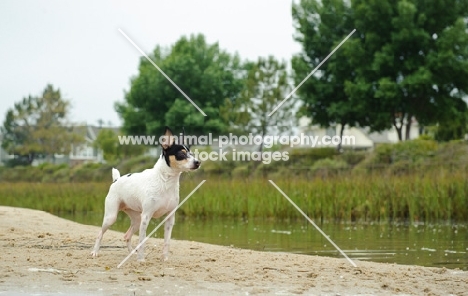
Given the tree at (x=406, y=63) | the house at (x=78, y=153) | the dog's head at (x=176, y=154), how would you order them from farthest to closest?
the house at (x=78, y=153) < the tree at (x=406, y=63) < the dog's head at (x=176, y=154)

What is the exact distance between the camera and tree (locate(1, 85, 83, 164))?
56.9 m

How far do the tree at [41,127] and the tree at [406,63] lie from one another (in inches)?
711

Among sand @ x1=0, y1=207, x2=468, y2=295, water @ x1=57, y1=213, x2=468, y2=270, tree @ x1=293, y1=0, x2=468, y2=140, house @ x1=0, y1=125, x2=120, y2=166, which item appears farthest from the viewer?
house @ x1=0, y1=125, x2=120, y2=166

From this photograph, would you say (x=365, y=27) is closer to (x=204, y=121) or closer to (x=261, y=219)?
(x=204, y=121)

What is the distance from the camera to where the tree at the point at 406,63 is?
4634 cm

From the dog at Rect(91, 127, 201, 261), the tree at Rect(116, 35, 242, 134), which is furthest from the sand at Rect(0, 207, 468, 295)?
the tree at Rect(116, 35, 242, 134)

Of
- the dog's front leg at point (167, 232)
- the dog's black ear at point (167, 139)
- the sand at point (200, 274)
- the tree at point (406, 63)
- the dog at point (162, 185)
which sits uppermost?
the tree at point (406, 63)

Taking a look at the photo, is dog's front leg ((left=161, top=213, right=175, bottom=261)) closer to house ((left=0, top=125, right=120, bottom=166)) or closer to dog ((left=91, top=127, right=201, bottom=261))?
dog ((left=91, top=127, right=201, bottom=261))

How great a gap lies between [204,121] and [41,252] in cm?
4886

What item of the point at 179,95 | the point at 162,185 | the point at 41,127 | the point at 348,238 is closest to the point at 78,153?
the point at 41,127

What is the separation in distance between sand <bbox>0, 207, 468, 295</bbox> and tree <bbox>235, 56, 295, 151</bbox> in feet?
110

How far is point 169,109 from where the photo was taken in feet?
200

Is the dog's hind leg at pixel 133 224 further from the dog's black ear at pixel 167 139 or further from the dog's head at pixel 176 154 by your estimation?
the dog's black ear at pixel 167 139

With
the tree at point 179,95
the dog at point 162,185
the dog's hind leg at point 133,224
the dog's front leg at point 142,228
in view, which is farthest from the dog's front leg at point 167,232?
the tree at point 179,95
